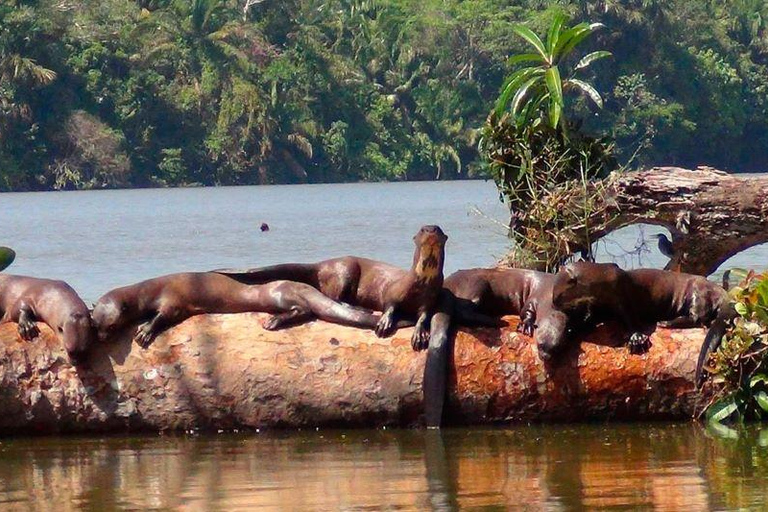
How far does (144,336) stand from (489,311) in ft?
7.67

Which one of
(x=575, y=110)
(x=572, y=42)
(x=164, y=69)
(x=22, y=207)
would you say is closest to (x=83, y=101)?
(x=164, y=69)

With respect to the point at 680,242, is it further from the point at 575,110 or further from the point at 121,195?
the point at 575,110

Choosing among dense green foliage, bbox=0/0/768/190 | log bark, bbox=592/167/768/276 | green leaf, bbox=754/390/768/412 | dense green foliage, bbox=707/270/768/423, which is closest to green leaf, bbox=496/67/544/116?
log bark, bbox=592/167/768/276

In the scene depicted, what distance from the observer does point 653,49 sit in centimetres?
7275

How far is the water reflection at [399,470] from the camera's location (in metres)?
8.60

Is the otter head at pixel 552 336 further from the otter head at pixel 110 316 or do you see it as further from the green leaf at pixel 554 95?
the green leaf at pixel 554 95

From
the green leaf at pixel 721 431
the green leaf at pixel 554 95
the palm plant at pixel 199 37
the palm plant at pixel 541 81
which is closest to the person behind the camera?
the green leaf at pixel 721 431

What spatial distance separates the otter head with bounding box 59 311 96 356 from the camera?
34.3ft

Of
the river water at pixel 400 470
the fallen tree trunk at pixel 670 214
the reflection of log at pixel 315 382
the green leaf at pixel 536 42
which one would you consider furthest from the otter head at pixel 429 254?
the green leaf at pixel 536 42

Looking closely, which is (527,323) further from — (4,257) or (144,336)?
(4,257)

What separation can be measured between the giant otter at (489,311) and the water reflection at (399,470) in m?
0.41

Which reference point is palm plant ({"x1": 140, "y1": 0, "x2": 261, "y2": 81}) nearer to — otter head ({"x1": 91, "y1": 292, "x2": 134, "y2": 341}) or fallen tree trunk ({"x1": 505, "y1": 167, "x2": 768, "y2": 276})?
fallen tree trunk ({"x1": 505, "y1": 167, "x2": 768, "y2": 276})

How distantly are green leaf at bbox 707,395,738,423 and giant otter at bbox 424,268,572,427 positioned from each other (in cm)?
105

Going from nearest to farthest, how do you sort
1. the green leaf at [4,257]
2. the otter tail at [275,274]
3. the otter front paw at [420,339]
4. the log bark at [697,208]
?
the otter front paw at [420,339] → the otter tail at [275,274] → the log bark at [697,208] → the green leaf at [4,257]
